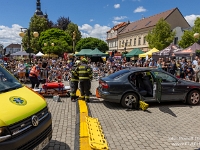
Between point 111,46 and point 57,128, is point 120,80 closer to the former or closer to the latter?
point 57,128

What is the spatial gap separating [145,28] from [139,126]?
2009 inches

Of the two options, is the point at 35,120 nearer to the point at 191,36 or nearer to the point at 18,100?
the point at 18,100

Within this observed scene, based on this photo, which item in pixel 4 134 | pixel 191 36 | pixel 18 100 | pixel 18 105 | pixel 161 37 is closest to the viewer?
pixel 4 134

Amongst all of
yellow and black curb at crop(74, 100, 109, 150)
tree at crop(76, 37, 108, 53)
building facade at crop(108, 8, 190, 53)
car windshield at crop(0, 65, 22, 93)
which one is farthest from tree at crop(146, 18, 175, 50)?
car windshield at crop(0, 65, 22, 93)

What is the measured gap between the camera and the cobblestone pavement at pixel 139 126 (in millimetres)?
4410

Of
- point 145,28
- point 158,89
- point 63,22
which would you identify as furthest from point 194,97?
point 63,22

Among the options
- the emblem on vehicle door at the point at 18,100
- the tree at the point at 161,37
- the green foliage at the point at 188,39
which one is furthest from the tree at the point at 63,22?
the emblem on vehicle door at the point at 18,100

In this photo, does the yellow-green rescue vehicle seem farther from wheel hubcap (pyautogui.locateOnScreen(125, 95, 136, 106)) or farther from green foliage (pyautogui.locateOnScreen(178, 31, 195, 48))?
green foliage (pyautogui.locateOnScreen(178, 31, 195, 48))

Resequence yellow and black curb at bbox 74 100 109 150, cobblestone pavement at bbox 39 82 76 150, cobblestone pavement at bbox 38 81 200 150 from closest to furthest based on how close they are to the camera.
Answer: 1. yellow and black curb at bbox 74 100 109 150
2. cobblestone pavement at bbox 39 82 76 150
3. cobblestone pavement at bbox 38 81 200 150

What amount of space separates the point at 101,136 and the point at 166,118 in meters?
2.69

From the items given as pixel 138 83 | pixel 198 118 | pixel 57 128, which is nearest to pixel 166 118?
pixel 198 118

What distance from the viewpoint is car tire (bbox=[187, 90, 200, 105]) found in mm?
7805

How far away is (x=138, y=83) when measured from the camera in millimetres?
7941

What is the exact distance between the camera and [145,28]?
53.3 metres
